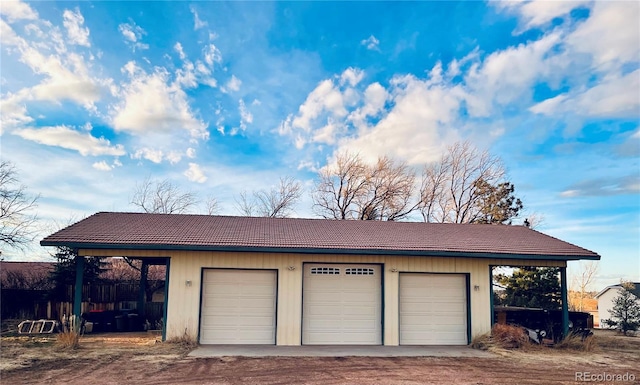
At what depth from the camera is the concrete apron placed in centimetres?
1007

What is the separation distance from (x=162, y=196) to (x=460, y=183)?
18.3 metres

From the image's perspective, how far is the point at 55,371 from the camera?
8.20m

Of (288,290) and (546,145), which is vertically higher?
(546,145)

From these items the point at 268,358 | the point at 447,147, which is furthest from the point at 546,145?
the point at 268,358

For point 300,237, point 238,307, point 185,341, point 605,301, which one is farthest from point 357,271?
point 605,301

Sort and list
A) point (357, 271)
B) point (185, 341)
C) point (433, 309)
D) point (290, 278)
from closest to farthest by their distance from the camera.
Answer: point (185, 341), point (290, 278), point (357, 271), point (433, 309)

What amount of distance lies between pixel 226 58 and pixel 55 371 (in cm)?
1053

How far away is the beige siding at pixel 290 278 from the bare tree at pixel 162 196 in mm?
16256

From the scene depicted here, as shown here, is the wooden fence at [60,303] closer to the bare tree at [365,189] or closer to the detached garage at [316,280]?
the detached garage at [316,280]

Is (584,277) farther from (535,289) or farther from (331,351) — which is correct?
(331,351)

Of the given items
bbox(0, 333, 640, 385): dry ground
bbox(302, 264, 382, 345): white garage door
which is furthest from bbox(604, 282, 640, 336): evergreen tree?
bbox(302, 264, 382, 345): white garage door

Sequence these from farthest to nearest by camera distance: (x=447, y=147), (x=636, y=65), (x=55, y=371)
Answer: (x=447, y=147) < (x=636, y=65) < (x=55, y=371)

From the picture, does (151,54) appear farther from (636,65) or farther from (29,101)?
(636,65)

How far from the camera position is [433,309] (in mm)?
12172
